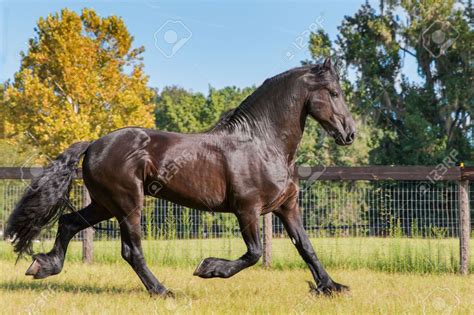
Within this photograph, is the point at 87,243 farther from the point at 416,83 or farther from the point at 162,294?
the point at 416,83

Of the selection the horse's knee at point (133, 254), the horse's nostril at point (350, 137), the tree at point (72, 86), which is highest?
the tree at point (72, 86)

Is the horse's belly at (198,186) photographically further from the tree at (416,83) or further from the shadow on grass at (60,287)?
the tree at (416,83)

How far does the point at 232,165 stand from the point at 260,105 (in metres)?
0.73

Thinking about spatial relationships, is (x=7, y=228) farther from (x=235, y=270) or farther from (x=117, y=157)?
(x=235, y=270)

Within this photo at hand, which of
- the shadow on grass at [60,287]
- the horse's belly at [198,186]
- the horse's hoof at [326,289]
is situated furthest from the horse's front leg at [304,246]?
the shadow on grass at [60,287]

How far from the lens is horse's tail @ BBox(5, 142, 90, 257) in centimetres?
Answer: 567

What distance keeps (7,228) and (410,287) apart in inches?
174

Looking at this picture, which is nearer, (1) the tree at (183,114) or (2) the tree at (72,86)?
(2) the tree at (72,86)

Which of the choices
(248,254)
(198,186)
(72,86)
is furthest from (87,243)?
(72,86)

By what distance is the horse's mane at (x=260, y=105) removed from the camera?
5.38 m

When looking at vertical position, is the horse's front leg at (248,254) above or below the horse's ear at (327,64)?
below

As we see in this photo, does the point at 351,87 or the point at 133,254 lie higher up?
the point at 351,87

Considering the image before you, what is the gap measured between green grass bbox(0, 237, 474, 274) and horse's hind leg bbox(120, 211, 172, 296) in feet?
11.0

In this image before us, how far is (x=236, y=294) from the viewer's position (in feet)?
18.6
